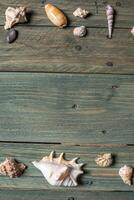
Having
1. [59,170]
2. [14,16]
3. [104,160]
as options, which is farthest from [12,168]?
[14,16]

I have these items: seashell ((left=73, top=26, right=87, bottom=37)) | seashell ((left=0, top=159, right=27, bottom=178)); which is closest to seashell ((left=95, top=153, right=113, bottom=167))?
seashell ((left=0, top=159, right=27, bottom=178))

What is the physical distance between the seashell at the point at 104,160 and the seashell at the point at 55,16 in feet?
1.09

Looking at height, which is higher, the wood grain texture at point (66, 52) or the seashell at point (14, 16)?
the seashell at point (14, 16)

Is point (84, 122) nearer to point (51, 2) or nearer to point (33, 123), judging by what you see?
point (33, 123)

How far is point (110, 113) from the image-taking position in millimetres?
1234

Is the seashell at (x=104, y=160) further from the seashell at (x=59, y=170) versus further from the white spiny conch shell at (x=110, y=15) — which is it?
the white spiny conch shell at (x=110, y=15)

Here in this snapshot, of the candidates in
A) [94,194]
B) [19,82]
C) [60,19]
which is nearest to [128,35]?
[60,19]

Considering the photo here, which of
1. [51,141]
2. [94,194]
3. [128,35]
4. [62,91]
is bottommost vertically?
[94,194]

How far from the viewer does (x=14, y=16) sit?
A: 1198 mm

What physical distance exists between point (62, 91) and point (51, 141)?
13cm

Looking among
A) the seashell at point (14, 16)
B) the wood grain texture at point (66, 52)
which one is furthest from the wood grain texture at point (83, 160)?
the seashell at point (14, 16)

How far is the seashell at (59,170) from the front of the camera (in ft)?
4.01

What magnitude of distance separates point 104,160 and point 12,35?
1.24ft

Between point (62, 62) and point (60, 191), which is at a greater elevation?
point (62, 62)
